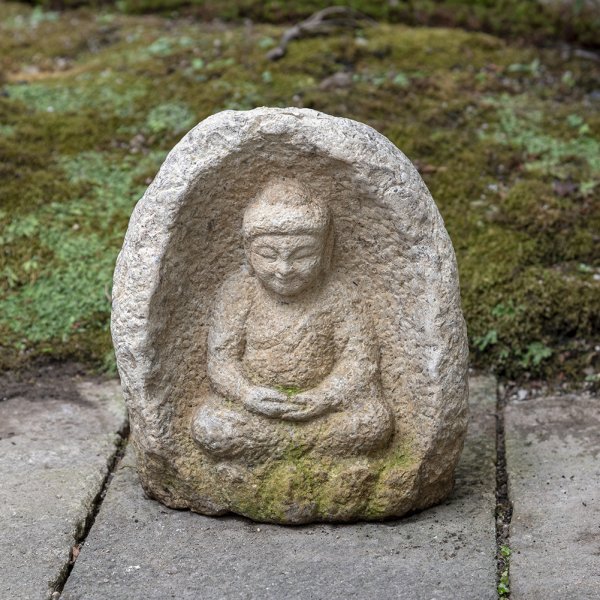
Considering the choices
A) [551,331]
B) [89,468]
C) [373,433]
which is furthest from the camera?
[551,331]

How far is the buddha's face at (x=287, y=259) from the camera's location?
4.17m

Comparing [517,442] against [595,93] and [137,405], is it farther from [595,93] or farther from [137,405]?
[595,93]

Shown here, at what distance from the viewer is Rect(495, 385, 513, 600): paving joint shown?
400 centimetres

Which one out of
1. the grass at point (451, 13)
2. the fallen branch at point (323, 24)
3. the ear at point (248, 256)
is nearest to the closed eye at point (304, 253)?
the ear at point (248, 256)

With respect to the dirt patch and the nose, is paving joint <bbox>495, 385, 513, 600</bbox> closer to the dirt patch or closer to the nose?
the nose

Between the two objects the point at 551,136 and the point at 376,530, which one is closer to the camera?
the point at 376,530

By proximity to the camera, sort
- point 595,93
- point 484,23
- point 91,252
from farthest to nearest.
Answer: point 484,23
point 595,93
point 91,252

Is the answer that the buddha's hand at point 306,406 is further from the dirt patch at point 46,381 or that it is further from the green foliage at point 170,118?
the green foliage at point 170,118

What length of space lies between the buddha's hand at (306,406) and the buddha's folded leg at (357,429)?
66 millimetres

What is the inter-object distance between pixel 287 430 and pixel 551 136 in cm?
333

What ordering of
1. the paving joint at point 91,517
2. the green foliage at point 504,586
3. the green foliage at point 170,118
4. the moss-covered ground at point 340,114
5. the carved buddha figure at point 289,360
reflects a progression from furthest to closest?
the green foliage at point 170,118
the moss-covered ground at point 340,114
the carved buddha figure at point 289,360
the paving joint at point 91,517
the green foliage at point 504,586

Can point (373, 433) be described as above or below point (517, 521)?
above

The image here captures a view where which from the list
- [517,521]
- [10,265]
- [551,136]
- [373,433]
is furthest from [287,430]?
[551,136]

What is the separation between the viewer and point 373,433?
4.28 meters
